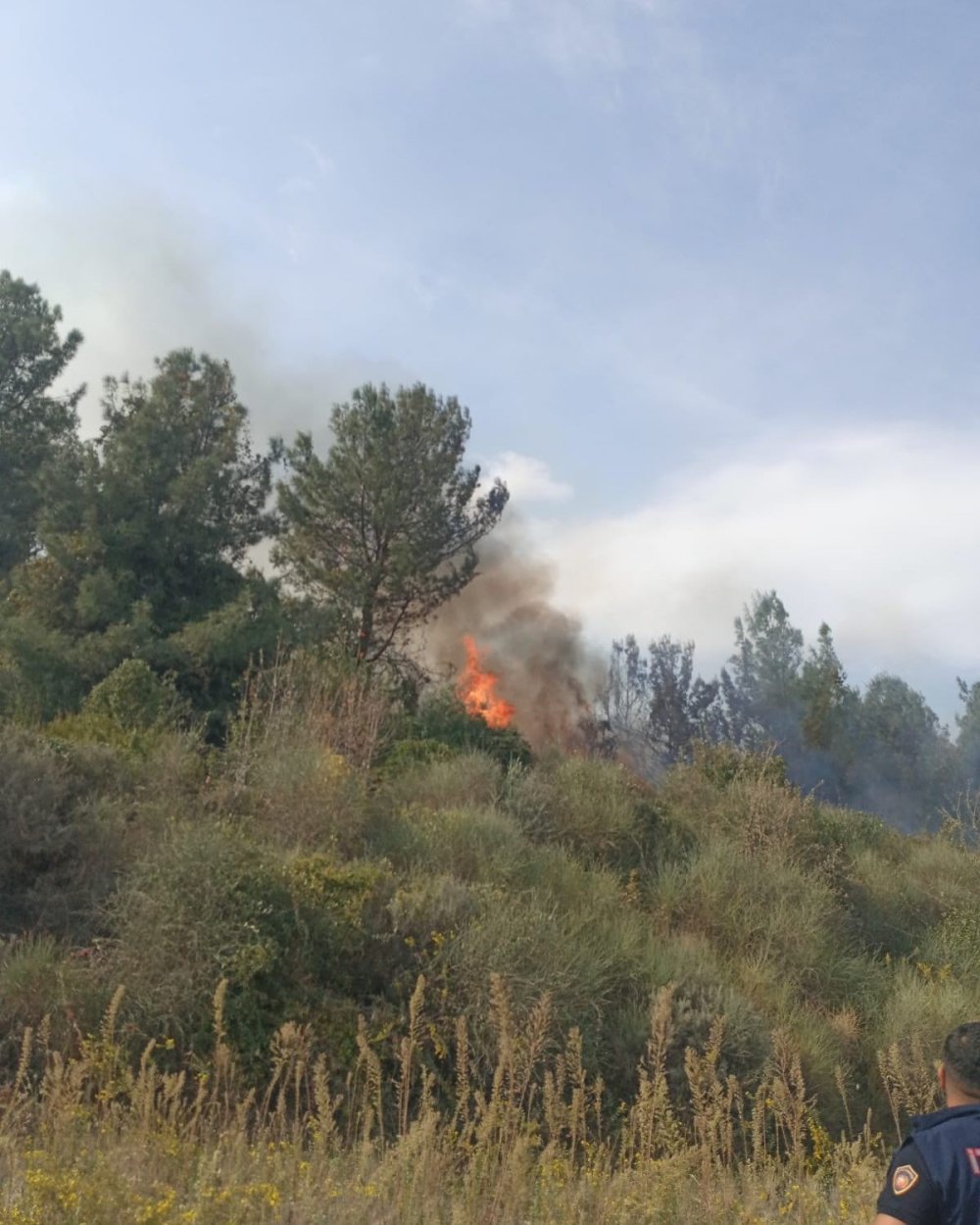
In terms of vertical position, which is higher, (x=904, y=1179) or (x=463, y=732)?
(x=463, y=732)

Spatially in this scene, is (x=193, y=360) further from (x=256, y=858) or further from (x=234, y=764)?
(x=256, y=858)

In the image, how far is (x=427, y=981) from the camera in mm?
8602

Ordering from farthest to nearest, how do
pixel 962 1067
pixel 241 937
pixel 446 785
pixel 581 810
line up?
pixel 581 810 < pixel 446 785 < pixel 241 937 < pixel 962 1067

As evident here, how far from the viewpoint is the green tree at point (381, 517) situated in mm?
28797

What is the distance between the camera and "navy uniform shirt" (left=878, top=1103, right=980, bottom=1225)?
3051 millimetres

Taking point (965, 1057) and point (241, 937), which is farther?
point (241, 937)

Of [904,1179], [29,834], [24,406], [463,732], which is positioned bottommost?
[904,1179]

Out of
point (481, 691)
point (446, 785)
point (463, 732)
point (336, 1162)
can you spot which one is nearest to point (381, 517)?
point (481, 691)

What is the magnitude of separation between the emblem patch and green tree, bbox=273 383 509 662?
998 inches

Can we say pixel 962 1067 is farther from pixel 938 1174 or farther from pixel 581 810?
pixel 581 810

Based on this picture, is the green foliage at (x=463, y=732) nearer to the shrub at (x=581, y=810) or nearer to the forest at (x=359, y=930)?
the forest at (x=359, y=930)

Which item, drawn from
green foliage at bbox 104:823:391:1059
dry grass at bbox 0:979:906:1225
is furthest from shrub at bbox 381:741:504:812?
dry grass at bbox 0:979:906:1225

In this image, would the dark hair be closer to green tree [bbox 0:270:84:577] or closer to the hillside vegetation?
the hillside vegetation

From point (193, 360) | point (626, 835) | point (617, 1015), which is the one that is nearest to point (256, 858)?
point (617, 1015)
